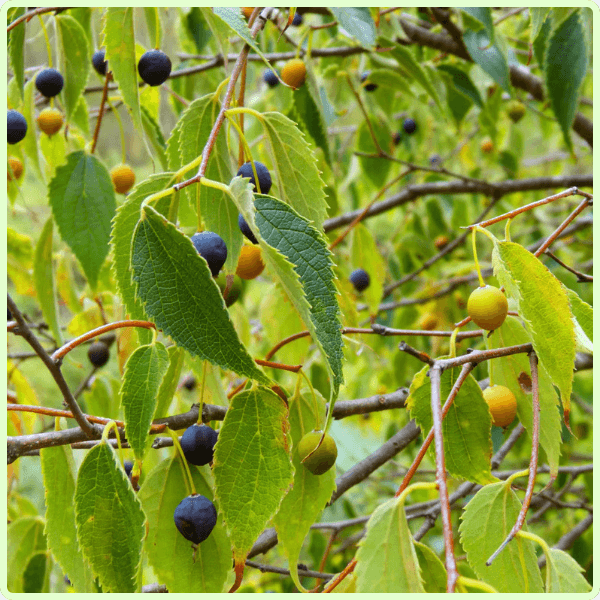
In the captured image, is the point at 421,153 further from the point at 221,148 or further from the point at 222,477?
the point at 222,477

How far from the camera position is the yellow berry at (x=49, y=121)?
1216 mm

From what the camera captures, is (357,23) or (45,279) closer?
(357,23)

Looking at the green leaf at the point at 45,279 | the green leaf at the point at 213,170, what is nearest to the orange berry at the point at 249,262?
the green leaf at the point at 213,170

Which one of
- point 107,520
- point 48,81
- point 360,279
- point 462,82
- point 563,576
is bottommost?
point 563,576

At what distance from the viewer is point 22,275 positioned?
152cm

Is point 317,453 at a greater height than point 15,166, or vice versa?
point 15,166

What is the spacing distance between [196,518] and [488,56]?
1022 millimetres

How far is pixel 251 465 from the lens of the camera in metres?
0.65

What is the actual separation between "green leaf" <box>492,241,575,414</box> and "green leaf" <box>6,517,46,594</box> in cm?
98

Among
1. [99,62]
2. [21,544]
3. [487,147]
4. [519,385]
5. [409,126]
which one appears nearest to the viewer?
[519,385]

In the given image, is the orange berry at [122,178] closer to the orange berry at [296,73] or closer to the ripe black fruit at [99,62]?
the ripe black fruit at [99,62]

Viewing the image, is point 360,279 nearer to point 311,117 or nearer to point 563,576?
point 311,117

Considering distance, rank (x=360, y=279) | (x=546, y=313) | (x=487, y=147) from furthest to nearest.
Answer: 1. (x=487, y=147)
2. (x=360, y=279)
3. (x=546, y=313)

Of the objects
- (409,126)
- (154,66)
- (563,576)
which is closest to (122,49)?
(154,66)
